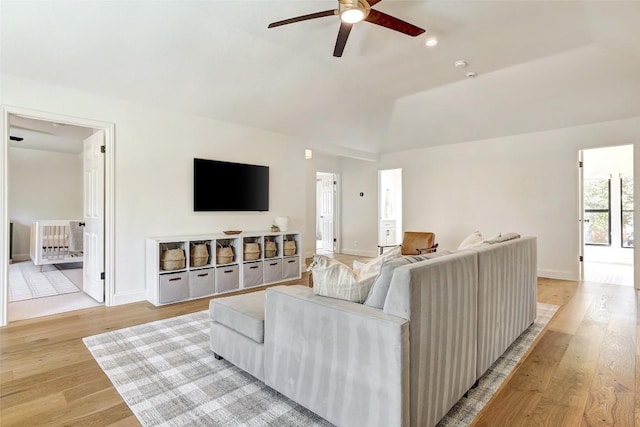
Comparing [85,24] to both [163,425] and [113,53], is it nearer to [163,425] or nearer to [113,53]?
[113,53]

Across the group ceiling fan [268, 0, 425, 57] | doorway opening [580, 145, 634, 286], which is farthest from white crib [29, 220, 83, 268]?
doorway opening [580, 145, 634, 286]

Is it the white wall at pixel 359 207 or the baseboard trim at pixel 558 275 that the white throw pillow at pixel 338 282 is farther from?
the white wall at pixel 359 207

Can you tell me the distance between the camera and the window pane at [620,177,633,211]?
766cm

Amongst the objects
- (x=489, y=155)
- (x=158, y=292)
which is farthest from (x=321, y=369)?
(x=489, y=155)

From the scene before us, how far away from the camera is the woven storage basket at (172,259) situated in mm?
3846

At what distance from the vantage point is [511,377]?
7.22 feet

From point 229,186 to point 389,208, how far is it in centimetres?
463

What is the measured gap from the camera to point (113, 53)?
314 centimetres

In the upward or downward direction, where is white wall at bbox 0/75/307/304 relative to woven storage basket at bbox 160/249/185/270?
upward

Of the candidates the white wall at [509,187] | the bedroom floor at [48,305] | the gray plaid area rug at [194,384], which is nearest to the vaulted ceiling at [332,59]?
the white wall at [509,187]

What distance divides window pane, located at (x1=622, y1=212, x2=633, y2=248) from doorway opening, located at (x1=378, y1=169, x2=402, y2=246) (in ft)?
17.1

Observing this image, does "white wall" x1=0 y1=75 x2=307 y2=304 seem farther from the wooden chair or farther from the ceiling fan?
the wooden chair

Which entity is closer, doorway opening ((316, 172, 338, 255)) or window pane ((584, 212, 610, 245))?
window pane ((584, 212, 610, 245))

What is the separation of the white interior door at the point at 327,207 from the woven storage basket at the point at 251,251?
3881mm
